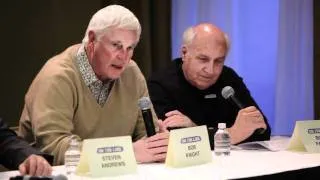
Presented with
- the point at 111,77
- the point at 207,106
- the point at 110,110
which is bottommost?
the point at 207,106

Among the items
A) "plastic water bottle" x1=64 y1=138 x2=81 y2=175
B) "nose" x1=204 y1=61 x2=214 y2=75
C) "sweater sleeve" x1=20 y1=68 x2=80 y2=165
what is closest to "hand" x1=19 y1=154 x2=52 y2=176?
"plastic water bottle" x1=64 y1=138 x2=81 y2=175

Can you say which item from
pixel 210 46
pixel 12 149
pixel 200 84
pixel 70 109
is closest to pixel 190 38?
pixel 210 46

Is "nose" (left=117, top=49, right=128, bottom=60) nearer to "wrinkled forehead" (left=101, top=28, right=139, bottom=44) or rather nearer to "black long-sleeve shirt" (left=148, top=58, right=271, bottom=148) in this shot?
"wrinkled forehead" (left=101, top=28, right=139, bottom=44)

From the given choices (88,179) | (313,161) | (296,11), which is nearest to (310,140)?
(313,161)

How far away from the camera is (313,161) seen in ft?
6.26

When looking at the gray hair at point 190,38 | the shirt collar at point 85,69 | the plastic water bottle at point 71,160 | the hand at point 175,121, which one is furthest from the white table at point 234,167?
the gray hair at point 190,38

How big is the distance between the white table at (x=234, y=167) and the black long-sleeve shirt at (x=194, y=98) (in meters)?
0.71

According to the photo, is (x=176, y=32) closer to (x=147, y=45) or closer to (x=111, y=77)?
(x=147, y=45)

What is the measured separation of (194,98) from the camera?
2.79m

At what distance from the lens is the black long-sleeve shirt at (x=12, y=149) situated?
71.9 inches

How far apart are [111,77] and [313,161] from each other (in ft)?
2.84

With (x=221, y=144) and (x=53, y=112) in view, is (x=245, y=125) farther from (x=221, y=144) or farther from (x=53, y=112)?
(x=53, y=112)

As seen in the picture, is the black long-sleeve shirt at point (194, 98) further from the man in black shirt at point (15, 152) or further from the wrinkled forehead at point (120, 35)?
the man in black shirt at point (15, 152)

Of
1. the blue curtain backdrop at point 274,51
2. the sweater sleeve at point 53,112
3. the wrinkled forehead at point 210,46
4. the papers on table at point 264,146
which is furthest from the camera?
the blue curtain backdrop at point 274,51
